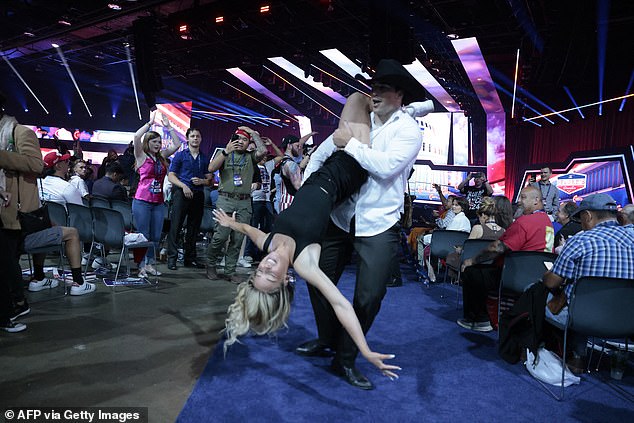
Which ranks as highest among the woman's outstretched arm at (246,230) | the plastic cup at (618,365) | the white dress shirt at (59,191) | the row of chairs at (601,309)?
the white dress shirt at (59,191)

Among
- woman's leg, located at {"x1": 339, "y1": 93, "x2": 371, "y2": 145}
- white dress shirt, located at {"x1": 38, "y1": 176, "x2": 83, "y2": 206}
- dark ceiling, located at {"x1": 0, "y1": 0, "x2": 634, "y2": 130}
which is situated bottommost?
white dress shirt, located at {"x1": 38, "y1": 176, "x2": 83, "y2": 206}

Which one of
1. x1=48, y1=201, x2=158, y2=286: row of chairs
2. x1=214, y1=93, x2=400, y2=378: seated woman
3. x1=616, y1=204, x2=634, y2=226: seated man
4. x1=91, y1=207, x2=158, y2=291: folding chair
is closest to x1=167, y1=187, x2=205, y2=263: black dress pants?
x1=48, y1=201, x2=158, y2=286: row of chairs

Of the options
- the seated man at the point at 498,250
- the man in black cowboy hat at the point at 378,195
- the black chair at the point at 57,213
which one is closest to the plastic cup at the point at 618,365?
the seated man at the point at 498,250

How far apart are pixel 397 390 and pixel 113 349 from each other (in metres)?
1.92

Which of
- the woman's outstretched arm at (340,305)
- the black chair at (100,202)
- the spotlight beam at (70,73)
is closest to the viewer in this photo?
the woman's outstretched arm at (340,305)

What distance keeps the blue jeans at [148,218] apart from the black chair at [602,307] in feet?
14.3

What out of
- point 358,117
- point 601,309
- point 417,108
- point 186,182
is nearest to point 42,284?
point 186,182

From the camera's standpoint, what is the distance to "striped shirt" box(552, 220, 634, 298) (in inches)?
101

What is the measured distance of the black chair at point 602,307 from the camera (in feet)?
8.14

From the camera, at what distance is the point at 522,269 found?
3.47 meters

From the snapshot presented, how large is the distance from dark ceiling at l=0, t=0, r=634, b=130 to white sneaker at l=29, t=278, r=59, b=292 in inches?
249

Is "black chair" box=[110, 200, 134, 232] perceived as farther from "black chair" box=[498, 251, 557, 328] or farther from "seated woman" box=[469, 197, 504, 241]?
"black chair" box=[498, 251, 557, 328]

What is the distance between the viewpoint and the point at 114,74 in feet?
57.3

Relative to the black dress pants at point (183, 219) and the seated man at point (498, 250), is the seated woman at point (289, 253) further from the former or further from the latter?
the black dress pants at point (183, 219)
